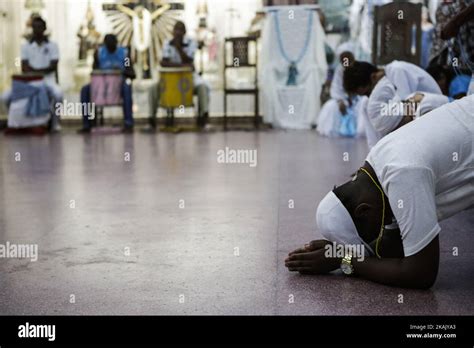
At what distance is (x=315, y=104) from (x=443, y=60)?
489 centimetres

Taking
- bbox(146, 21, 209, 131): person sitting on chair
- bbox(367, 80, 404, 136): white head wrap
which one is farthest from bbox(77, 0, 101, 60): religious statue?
bbox(367, 80, 404, 136): white head wrap

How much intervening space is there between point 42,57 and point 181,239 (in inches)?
306

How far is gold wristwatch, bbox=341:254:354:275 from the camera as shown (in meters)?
2.92

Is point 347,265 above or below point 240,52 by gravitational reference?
below

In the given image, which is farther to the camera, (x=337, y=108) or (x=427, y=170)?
(x=337, y=108)

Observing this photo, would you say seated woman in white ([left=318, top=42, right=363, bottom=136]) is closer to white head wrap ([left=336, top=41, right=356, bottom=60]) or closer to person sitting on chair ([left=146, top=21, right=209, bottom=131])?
white head wrap ([left=336, top=41, right=356, bottom=60])

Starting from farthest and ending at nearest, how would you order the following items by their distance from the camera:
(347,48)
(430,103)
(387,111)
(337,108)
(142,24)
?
(142,24) → (347,48) → (337,108) → (387,111) → (430,103)

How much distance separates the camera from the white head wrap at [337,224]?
2828mm

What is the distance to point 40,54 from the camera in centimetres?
1087

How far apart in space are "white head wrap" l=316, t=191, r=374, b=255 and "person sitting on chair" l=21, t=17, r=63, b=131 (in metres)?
8.32

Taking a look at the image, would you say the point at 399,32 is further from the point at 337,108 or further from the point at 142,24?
the point at 142,24

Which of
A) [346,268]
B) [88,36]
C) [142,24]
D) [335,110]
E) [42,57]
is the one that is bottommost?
[335,110]

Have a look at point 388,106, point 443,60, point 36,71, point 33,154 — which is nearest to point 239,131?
point 36,71

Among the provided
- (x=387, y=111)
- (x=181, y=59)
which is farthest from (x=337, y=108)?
(x=387, y=111)
